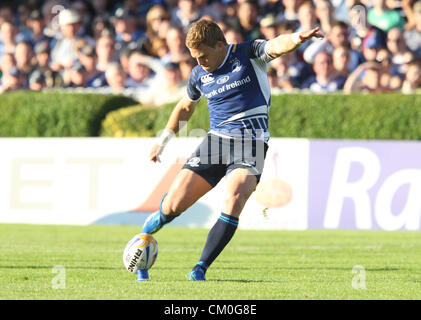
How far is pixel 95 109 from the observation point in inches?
629

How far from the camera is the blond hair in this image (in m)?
7.77

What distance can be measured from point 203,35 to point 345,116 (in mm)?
7482

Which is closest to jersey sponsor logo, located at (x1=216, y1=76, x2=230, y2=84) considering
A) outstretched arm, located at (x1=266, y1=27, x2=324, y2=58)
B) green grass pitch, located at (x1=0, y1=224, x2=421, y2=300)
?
outstretched arm, located at (x1=266, y1=27, x2=324, y2=58)

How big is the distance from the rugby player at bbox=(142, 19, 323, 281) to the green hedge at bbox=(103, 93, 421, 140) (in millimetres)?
6743

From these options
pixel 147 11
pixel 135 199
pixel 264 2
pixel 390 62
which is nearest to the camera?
pixel 135 199

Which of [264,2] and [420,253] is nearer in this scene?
[420,253]

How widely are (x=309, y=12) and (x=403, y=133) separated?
10.4 ft

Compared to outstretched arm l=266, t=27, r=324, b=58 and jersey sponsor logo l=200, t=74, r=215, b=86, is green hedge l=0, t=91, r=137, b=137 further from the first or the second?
outstretched arm l=266, t=27, r=324, b=58

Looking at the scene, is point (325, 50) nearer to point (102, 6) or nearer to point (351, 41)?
point (351, 41)

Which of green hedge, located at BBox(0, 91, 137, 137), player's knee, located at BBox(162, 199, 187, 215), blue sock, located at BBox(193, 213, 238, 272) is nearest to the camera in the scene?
blue sock, located at BBox(193, 213, 238, 272)

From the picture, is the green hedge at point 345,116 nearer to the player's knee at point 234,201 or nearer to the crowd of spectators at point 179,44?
the crowd of spectators at point 179,44

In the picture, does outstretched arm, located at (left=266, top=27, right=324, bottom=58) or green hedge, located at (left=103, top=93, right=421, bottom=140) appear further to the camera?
green hedge, located at (left=103, top=93, right=421, bottom=140)

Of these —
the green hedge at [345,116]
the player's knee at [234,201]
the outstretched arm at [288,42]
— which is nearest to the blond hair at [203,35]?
the outstretched arm at [288,42]
